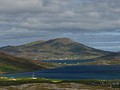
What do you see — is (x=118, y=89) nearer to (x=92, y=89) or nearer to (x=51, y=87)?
(x=92, y=89)

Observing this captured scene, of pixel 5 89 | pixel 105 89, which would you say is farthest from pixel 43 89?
pixel 105 89

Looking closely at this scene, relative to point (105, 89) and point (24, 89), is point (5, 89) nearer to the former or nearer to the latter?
point (24, 89)

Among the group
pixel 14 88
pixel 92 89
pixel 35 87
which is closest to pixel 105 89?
pixel 92 89

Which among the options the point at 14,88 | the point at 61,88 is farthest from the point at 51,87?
the point at 14,88

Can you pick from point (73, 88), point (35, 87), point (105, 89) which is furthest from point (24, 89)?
point (105, 89)

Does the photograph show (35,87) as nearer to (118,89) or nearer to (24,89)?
(24,89)

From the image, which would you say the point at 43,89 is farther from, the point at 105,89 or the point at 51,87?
the point at 105,89

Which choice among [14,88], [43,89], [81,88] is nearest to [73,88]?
[81,88]
